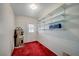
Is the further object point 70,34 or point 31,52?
point 31,52

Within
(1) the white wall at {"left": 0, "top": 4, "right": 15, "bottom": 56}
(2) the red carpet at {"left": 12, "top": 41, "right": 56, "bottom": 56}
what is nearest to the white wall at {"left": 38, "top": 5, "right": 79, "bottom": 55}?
(2) the red carpet at {"left": 12, "top": 41, "right": 56, "bottom": 56}

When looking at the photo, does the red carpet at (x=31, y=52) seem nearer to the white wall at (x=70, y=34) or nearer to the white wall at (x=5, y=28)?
the white wall at (x=70, y=34)

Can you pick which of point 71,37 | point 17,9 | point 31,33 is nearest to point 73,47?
point 71,37

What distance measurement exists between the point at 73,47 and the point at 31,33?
1.07 m

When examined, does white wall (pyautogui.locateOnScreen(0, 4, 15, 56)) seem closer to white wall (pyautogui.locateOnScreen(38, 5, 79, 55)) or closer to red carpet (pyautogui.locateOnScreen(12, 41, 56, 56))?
red carpet (pyautogui.locateOnScreen(12, 41, 56, 56))

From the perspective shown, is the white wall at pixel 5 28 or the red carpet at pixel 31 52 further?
the red carpet at pixel 31 52

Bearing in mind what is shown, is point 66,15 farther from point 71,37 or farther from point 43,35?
point 43,35

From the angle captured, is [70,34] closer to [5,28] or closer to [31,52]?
[31,52]

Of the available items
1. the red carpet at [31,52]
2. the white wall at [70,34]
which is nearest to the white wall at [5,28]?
the red carpet at [31,52]

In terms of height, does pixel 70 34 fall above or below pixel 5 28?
below

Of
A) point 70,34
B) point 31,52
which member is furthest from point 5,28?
point 70,34

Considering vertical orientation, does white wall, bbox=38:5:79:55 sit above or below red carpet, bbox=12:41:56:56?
above

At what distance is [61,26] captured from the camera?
1855 millimetres

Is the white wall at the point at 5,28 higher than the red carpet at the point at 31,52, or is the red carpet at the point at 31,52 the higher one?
the white wall at the point at 5,28
